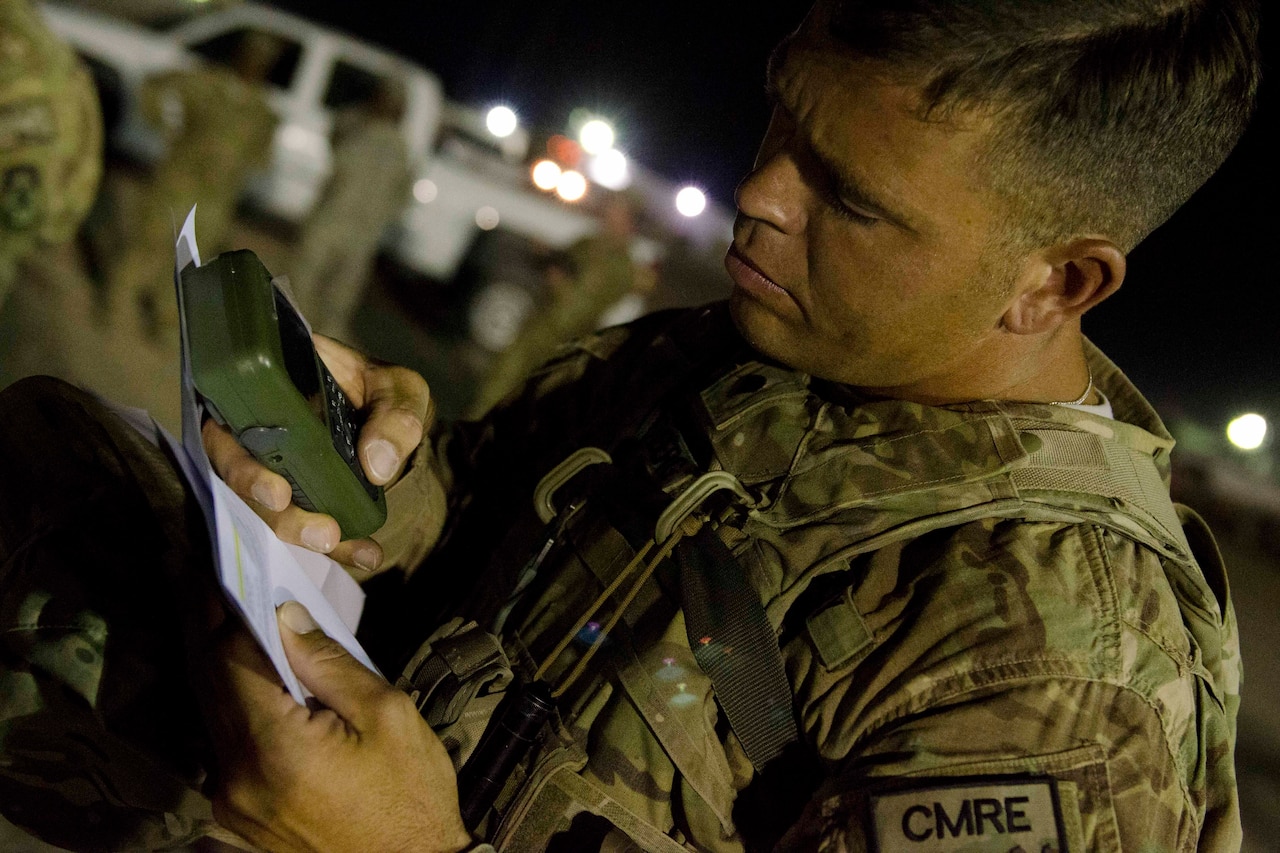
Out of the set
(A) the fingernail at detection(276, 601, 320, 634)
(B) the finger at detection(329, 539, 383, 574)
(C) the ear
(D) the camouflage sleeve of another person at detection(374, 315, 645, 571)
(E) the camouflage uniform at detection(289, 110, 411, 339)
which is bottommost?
(A) the fingernail at detection(276, 601, 320, 634)

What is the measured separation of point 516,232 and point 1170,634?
533cm

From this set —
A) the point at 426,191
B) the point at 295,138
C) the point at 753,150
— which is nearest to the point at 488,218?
the point at 426,191

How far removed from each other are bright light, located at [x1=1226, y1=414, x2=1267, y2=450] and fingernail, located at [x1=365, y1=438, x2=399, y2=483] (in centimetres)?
591

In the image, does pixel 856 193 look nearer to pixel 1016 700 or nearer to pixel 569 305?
pixel 1016 700

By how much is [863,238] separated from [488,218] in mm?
5056

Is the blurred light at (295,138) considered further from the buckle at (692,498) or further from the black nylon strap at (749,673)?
the black nylon strap at (749,673)

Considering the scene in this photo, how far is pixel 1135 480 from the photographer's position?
1441mm

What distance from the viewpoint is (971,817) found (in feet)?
3.73

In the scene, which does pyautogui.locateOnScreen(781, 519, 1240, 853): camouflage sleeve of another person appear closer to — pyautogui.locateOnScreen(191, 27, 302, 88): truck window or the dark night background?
the dark night background

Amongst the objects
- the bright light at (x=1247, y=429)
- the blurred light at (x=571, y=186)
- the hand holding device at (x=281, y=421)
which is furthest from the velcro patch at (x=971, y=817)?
the bright light at (x=1247, y=429)

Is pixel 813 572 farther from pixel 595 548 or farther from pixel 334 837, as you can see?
pixel 334 837

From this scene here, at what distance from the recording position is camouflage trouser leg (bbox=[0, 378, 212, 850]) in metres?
1.44

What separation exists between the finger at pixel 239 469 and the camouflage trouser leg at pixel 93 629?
164 mm

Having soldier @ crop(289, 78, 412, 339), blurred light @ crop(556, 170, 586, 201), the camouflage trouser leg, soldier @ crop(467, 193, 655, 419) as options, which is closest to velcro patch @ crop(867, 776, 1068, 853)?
the camouflage trouser leg
